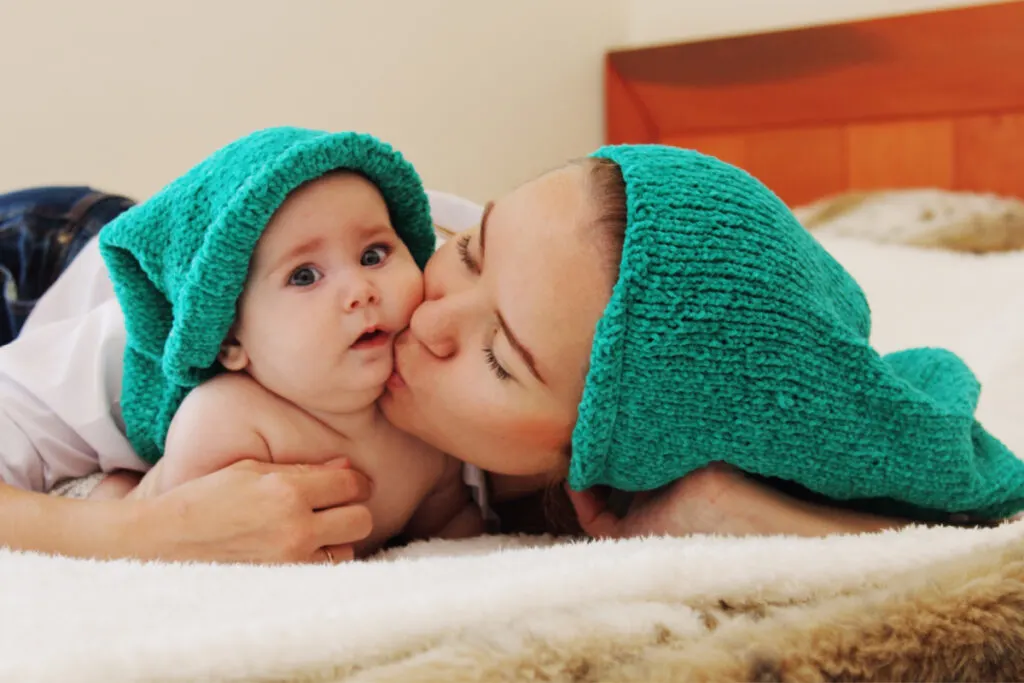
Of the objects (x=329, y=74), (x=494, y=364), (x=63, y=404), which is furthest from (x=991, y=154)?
(x=63, y=404)

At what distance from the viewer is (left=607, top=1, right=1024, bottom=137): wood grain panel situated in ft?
6.82

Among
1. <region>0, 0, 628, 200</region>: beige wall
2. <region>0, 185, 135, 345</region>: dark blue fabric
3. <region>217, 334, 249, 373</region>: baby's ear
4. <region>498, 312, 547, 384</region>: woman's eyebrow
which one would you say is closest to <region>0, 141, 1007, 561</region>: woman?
Answer: <region>498, 312, 547, 384</region>: woman's eyebrow

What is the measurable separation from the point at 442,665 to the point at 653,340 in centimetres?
33

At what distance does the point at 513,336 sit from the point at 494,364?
33mm

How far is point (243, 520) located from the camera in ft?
2.67

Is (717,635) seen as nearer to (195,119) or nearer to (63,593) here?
(63,593)

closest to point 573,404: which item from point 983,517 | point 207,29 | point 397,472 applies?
point 397,472

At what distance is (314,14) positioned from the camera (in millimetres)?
2004

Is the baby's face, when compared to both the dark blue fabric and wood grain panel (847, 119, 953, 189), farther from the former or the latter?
wood grain panel (847, 119, 953, 189)

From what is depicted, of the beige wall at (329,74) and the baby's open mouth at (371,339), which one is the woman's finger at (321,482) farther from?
the beige wall at (329,74)

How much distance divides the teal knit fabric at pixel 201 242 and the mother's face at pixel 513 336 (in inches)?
5.5

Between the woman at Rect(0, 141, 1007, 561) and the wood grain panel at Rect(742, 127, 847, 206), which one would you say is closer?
the woman at Rect(0, 141, 1007, 561)

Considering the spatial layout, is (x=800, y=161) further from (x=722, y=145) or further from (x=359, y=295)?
(x=359, y=295)

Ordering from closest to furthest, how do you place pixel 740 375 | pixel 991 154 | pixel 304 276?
pixel 740 375, pixel 304 276, pixel 991 154
